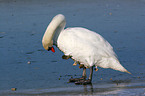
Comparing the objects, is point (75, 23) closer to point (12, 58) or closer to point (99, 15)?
point (99, 15)

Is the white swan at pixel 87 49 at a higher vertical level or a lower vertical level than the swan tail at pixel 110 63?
higher

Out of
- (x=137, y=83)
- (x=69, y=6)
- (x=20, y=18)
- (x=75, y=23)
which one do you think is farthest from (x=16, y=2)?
(x=137, y=83)

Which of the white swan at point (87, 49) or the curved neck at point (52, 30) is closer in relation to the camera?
the white swan at point (87, 49)

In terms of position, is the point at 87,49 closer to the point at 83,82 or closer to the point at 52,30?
the point at 83,82

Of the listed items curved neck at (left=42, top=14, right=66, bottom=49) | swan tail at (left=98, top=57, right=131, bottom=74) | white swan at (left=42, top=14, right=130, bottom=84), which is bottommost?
swan tail at (left=98, top=57, right=131, bottom=74)

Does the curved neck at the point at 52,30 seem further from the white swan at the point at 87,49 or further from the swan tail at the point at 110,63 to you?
the swan tail at the point at 110,63

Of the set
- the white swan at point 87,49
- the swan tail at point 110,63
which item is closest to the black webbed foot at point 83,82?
the white swan at point 87,49

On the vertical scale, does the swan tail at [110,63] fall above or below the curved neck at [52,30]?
below

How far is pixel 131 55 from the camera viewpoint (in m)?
7.98

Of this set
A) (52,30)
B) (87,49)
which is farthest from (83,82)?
(52,30)

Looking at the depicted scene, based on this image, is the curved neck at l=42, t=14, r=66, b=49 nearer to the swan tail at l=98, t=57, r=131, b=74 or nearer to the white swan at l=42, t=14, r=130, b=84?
the white swan at l=42, t=14, r=130, b=84

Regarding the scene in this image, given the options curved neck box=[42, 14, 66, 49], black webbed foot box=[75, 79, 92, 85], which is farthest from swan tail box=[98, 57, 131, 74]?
curved neck box=[42, 14, 66, 49]

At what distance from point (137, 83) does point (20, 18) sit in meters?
7.46

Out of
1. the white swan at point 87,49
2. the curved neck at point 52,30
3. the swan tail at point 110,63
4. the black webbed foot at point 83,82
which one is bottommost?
the black webbed foot at point 83,82
